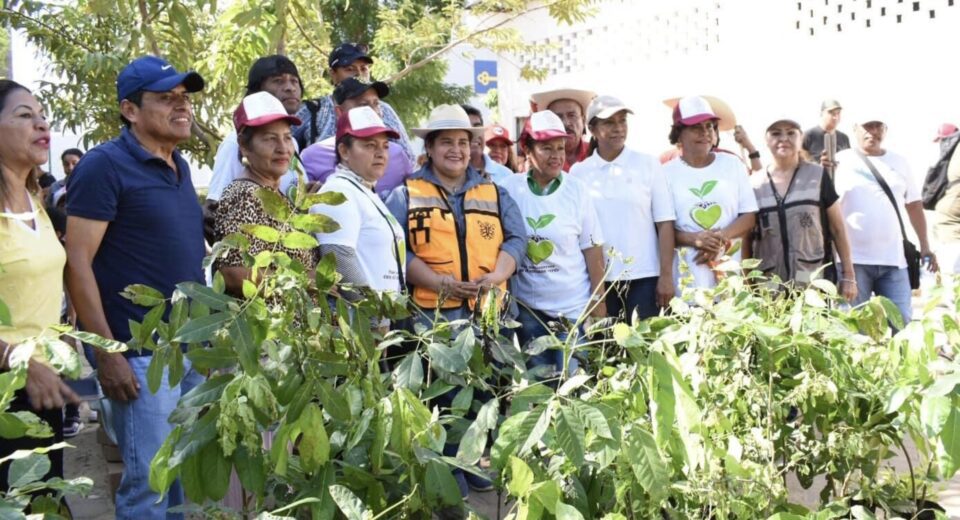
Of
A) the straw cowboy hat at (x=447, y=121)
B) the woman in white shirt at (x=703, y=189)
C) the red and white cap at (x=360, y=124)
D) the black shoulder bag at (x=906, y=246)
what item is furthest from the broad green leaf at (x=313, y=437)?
the black shoulder bag at (x=906, y=246)

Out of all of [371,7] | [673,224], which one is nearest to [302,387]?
[673,224]

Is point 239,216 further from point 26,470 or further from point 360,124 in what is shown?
point 26,470

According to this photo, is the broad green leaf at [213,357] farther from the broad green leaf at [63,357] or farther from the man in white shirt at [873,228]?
the man in white shirt at [873,228]

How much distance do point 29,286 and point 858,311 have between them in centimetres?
239

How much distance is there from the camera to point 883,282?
6434 mm

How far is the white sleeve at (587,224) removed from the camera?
5.25 meters

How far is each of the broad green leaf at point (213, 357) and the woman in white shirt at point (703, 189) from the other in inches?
147

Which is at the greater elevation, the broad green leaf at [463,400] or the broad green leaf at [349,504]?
the broad green leaf at [463,400]

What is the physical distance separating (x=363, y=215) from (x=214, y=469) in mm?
2349

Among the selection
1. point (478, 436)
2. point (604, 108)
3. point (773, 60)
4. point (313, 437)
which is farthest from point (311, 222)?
point (773, 60)

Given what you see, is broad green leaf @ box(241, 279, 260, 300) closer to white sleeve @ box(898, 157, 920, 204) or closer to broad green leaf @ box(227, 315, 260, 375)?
broad green leaf @ box(227, 315, 260, 375)

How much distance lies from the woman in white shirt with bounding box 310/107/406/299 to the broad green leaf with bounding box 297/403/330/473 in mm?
2161

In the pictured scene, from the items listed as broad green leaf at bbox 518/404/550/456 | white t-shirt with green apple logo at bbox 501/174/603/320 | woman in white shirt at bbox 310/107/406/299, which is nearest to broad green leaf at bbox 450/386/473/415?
broad green leaf at bbox 518/404/550/456

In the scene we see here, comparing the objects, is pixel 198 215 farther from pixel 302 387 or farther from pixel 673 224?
pixel 673 224
